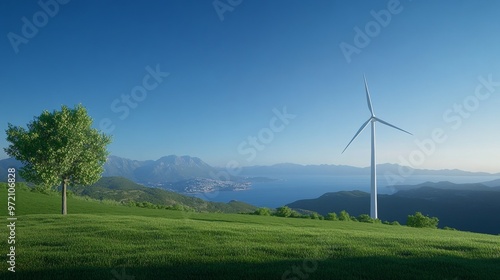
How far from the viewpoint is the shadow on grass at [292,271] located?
9102mm

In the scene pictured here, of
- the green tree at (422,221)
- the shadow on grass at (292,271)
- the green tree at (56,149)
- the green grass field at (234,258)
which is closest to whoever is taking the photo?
the shadow on grass at (292,271)

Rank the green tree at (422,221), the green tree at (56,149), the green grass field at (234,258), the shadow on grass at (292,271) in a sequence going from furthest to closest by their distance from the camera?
the green tree at (422,221), the green tree at (56,149), the green grass field at (234,258), the shadow on grass at (292,271)

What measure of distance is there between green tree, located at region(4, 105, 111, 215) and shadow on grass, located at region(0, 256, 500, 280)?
2512 cm

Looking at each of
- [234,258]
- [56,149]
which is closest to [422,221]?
[56,149]

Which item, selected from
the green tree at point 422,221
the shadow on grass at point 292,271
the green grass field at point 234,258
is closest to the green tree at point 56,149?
the green grass field at point 234,258

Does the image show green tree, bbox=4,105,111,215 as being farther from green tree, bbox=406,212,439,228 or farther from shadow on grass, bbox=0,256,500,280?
green tree, bbox=406,212,439,228

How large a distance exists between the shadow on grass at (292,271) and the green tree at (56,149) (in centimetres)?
2512

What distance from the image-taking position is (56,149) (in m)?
31.6

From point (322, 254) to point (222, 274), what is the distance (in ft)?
14.1

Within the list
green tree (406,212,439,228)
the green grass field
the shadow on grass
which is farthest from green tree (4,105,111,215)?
green tree (406,212,439,228)

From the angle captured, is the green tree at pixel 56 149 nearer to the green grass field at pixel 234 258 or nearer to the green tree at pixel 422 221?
the green grass field at pixel 234 258

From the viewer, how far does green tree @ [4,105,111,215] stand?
3142 cm

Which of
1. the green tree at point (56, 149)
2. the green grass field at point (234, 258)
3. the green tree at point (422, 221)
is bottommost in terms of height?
the green tree at point (422, 221)

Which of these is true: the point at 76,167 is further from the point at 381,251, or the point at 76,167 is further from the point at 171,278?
the point at 381,251
